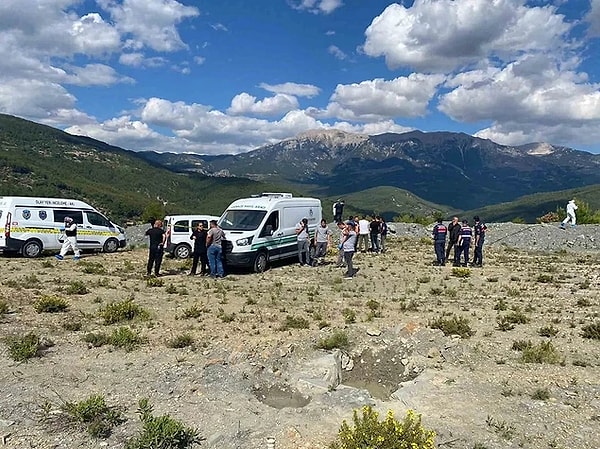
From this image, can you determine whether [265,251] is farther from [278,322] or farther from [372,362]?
[372,362]

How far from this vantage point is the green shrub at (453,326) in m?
9.69

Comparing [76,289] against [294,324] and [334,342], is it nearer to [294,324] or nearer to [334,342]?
[294,324]

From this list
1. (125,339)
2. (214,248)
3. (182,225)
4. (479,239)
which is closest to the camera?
(125,339)

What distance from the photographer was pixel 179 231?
69.1 feet

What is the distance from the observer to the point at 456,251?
19.7 m

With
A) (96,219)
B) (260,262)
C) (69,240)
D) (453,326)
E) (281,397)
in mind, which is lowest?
(281,397)

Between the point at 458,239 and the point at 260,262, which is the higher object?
the point at 458,239

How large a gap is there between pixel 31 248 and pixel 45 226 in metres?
1.07

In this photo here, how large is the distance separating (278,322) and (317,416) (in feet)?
14.0

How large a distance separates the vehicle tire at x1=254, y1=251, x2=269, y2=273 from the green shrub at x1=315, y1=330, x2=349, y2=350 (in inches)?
329

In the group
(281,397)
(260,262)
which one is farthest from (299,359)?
(260,262)

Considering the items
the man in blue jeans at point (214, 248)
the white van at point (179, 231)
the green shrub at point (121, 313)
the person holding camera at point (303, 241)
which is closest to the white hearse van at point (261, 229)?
the person holding camera at point (303, 241)

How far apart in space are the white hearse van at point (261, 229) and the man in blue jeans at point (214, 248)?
24.5 inches

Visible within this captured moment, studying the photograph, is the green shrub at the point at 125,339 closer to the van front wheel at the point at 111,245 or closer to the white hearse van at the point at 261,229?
the white hearse van at the point at 261,229
